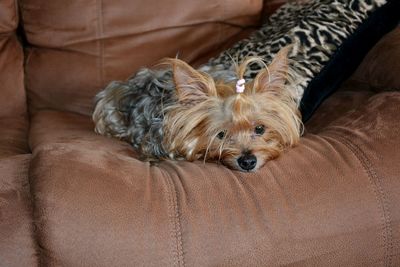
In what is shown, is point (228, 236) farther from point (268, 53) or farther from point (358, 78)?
point (358, 78)

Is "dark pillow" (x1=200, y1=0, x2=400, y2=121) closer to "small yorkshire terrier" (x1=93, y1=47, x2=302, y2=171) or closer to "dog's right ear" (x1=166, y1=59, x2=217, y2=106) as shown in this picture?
"small yorkshire terrier" (x1=93, y1=47, x2=302, y2=171)

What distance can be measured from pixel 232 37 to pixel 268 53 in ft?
1.81

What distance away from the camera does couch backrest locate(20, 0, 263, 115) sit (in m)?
2.26

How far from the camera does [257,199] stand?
1374 mm

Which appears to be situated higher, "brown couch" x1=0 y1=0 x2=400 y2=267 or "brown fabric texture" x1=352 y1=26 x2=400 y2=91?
"brown fabric texture" x1=352 y1=26 x2=400 y2=91

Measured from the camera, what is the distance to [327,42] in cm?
191

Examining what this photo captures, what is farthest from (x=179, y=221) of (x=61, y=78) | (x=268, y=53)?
(x=61, y=78)

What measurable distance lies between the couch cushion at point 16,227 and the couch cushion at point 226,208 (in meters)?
0.04

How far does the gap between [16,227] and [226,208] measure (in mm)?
495

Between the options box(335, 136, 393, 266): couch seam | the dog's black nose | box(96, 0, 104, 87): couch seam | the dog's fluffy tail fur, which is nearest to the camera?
box(335, 136, 393, 266): couch seam

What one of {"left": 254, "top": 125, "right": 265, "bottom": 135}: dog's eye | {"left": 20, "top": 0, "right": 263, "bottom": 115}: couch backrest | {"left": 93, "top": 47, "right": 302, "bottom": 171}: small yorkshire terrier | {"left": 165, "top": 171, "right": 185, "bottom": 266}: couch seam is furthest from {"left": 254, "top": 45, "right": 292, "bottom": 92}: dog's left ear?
{"left": 20, "top": 0, "right": 263, "bottom": 115}: couch backrest

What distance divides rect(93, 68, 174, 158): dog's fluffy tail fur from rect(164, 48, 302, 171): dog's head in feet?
0.32

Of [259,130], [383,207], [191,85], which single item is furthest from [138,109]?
[383,207]

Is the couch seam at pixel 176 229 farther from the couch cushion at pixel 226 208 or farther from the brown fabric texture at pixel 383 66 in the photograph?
the brown fabric texture at pixel 383 66
